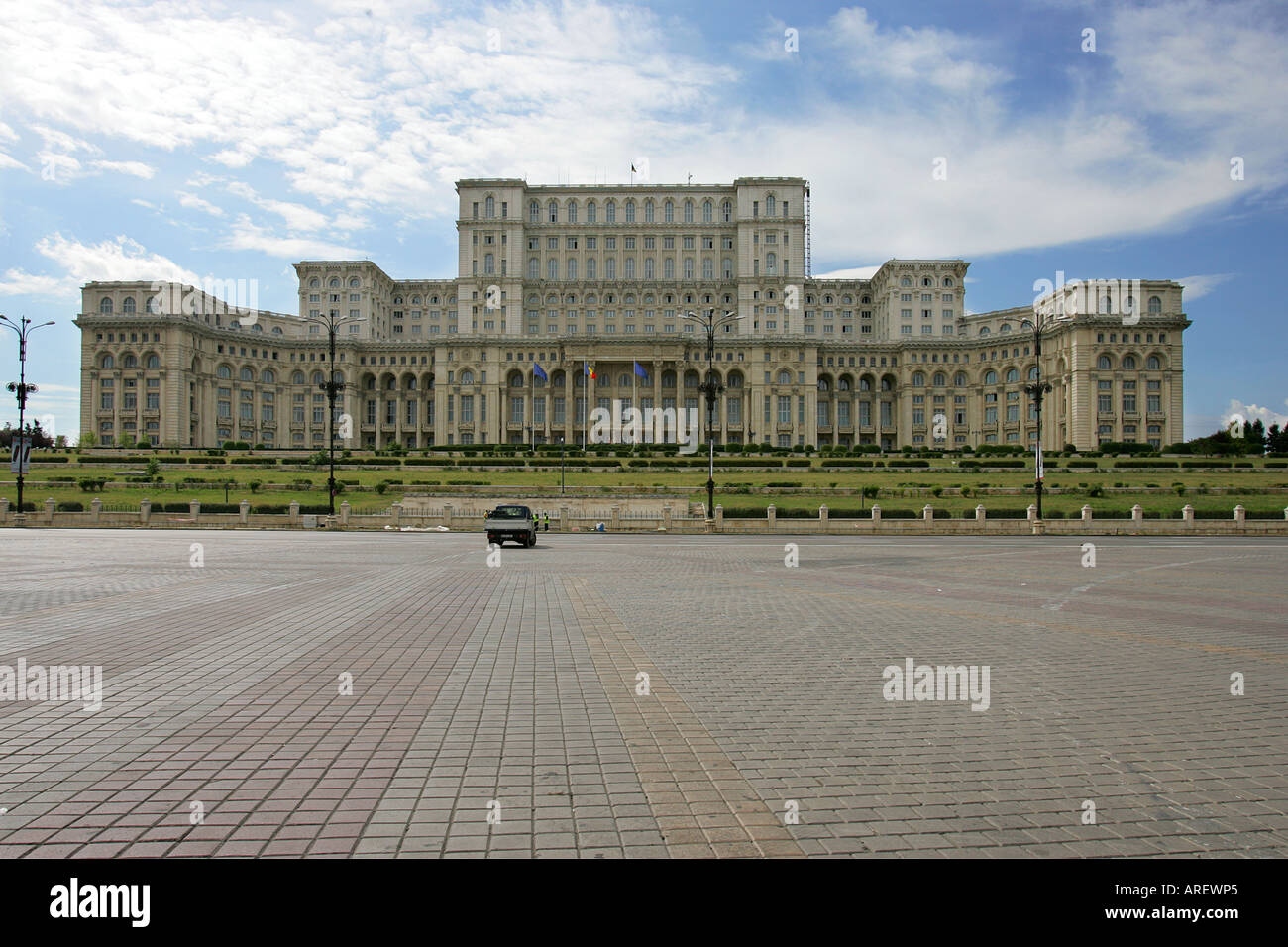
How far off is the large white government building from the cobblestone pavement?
287ft

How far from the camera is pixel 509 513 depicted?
28.1m

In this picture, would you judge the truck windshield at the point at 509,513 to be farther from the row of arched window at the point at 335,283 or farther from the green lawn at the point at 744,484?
the row of arched window at the point at 335,283

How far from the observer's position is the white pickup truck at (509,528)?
1060 inches

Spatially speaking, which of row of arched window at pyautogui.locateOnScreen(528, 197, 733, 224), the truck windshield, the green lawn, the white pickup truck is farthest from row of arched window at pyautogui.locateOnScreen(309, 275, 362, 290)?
the white pickup truck

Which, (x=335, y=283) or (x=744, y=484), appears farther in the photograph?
(x=335, y=283)

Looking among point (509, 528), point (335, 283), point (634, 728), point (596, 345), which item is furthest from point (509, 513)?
point (335, 283)

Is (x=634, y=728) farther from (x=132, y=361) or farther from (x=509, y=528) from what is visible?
(x=132, y=361)

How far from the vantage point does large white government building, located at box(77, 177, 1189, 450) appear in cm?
9850

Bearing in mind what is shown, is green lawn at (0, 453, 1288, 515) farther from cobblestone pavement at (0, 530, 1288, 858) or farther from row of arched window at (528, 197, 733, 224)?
row of arched window at (528, 197, 733, 224)

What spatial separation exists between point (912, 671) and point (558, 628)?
14.8ft

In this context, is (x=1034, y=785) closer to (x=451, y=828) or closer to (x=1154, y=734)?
(x=1154, y=734)

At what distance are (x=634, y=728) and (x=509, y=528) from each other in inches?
853
